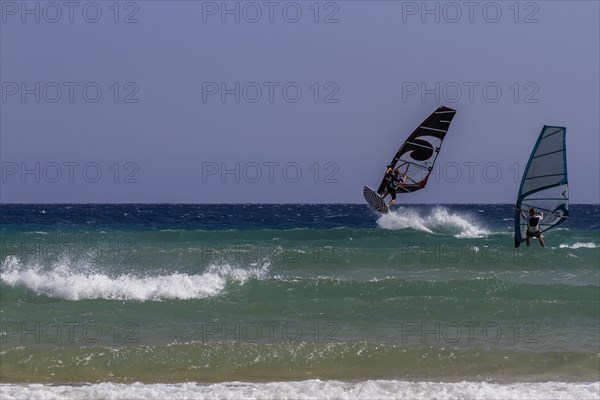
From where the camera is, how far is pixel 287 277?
18734mm

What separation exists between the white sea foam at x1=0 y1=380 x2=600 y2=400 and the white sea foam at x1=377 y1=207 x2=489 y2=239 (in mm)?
27461

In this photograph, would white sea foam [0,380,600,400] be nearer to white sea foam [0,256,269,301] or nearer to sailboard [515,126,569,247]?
sailboard [515,126,569,247]

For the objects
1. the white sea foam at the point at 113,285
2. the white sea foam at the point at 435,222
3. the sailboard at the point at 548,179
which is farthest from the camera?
the white sea foam at the point at 435,222

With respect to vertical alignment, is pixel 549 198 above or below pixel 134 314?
above

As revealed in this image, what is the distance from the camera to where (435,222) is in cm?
3984

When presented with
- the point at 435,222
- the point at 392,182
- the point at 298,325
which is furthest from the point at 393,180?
the point at 435,222

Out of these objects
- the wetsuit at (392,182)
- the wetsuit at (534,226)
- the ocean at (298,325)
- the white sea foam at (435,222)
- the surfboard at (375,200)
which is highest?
the wetsuit at (392,182)

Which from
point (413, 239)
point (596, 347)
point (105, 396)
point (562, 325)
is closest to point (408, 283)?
point (562, 325)

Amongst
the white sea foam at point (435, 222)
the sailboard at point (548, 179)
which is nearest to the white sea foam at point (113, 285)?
the sailboard at point (548, 179)

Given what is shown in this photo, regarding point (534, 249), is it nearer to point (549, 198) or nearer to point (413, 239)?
point (413, 239)

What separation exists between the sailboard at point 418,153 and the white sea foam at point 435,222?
81.9 feet

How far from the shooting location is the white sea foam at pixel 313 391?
906cm

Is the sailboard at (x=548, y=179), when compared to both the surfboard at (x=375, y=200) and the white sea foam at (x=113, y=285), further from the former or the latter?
the white sea foam at (x=113, y=285)

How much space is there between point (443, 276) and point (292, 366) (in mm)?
8772
